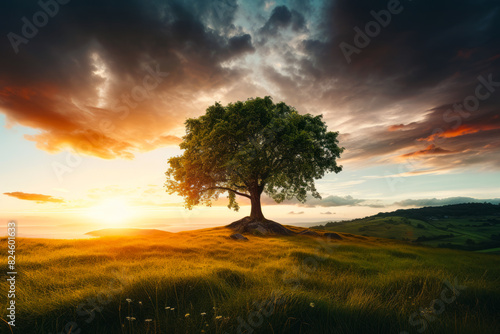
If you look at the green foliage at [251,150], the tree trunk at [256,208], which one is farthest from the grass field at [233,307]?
the tree trunk at [256,208]

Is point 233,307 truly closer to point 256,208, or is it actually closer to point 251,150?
point 251,150

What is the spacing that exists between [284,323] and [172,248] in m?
12.2

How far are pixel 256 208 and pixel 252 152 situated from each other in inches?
381

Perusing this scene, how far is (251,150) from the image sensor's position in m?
27.0

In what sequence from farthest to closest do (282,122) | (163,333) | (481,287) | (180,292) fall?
(282,122) → (481,287) → (180,292) → (163,333)

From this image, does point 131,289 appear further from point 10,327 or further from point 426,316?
point 426,316

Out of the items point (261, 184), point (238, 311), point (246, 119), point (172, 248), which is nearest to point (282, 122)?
point (246, 119)

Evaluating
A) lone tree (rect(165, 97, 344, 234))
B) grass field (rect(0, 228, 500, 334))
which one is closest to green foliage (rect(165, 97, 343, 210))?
lone tree (rect(165, 97, 344, 234))

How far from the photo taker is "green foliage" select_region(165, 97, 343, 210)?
2750cm

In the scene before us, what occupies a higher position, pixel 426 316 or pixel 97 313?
pixel 97 313

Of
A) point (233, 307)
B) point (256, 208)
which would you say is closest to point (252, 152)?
point (256, 208)

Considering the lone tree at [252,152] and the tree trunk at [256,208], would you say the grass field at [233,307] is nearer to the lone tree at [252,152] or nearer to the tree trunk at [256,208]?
the lone tree at [252,152]

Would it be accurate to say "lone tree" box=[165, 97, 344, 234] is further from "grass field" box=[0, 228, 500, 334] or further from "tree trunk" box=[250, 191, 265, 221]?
"grass field" box=[0, 228, 500, 334]

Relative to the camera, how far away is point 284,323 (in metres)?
3.99
